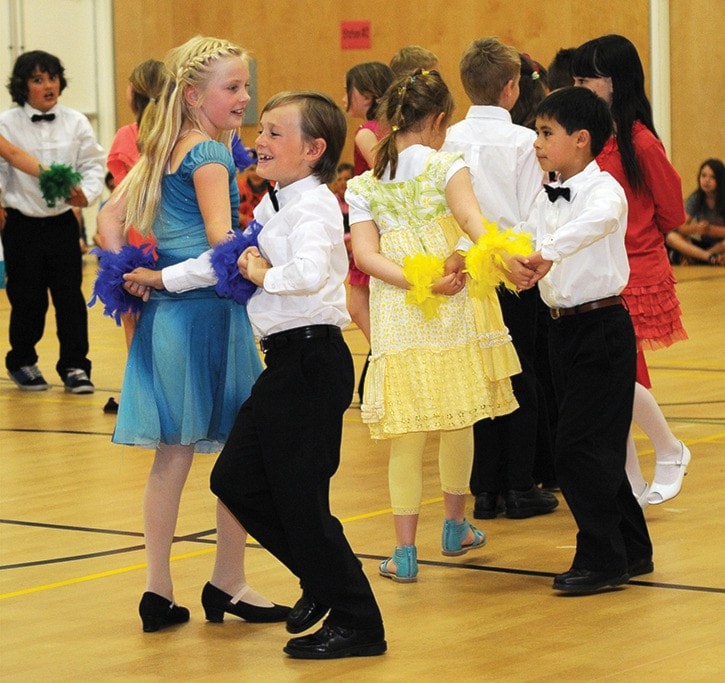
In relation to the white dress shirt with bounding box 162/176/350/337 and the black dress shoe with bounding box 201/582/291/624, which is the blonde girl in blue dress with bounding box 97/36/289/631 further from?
the white dress shirt with bounding box 162/176/350/337

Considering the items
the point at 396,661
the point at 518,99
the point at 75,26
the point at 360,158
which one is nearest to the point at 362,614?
the point at 396,661

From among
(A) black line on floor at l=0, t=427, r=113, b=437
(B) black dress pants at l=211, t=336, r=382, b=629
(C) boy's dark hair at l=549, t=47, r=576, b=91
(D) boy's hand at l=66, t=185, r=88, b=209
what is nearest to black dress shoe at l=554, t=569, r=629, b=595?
(B) black dress pants at l=211, t=336, r=382, b=629

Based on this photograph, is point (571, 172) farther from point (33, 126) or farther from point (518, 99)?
point (33, 126)

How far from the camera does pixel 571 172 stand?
402cm

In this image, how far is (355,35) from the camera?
672 inches

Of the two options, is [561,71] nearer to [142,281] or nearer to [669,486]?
[669,486]

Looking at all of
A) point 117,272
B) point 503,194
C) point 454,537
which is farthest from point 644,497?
point 117,272

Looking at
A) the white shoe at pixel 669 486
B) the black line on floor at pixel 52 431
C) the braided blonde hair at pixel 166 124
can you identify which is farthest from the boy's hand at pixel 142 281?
the black line on floor at pixel 52 431

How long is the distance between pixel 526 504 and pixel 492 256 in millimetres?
1325

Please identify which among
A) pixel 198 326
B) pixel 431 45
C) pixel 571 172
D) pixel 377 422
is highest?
pixel 431 45

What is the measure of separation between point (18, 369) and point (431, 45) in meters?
9.40

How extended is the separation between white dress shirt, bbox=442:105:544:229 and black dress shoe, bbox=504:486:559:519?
90 centimetres

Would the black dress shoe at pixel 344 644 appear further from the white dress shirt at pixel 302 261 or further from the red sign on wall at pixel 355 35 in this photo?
the red sign on wall at pixel 355 35

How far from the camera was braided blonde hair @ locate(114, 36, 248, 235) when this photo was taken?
375 cm
